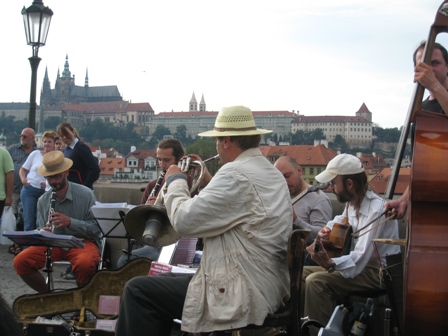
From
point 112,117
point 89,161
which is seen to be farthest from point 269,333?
point 112,117

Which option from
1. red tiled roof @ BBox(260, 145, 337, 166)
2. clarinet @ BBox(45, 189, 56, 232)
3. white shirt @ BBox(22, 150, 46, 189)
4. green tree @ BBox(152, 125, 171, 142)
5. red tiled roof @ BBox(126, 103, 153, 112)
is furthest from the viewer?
red tiled roof @ BBox(126, 103, 153, 112)

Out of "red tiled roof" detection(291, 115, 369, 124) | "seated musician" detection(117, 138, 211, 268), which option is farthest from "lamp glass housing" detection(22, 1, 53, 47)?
"red tiled roof" detection(291, 115, 369, 124)

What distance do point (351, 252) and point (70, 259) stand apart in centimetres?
286

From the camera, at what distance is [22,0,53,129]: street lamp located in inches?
465

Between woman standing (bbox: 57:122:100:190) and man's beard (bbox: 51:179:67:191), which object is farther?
woman standing (bbox: 57:122:100:190)

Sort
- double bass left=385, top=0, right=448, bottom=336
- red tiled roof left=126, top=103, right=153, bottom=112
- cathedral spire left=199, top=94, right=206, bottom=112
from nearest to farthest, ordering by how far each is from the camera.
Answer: double bass left=385, top=0, right=448, bottom=336 → cathedral spire left=199, top=94, right=206, bottom=112 → red tiled roof left=126, top=103, right=153, bottom=112

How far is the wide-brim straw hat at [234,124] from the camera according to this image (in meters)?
4.47

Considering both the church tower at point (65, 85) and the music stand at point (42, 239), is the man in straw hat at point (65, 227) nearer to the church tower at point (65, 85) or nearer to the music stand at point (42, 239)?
the music stand at point (42, 239)

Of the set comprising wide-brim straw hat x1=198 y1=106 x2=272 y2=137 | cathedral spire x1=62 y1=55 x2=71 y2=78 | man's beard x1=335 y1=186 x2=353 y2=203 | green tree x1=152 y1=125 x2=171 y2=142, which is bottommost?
green tree x1=152 y1=125 x2=171 y2=142

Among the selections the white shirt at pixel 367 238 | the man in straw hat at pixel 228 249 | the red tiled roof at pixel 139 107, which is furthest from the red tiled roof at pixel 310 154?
the red tiled roof at pixel 139 107

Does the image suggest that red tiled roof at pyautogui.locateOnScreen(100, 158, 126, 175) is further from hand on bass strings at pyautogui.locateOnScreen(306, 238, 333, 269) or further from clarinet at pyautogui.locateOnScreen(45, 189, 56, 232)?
hand on bass strings at pyautogui.locateOnScreen(306, 238, 333, 269)

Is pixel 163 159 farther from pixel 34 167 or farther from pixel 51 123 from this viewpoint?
pixel 51 123

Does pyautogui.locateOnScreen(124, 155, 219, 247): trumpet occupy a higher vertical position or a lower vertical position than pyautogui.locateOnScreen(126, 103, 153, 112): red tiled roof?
lower

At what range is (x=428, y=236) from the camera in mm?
4051
